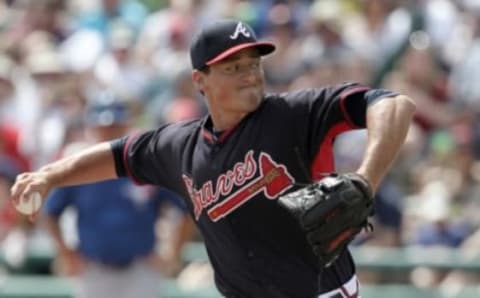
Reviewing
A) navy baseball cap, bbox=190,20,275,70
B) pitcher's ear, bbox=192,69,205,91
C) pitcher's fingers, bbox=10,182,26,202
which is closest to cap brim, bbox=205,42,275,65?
navy baseball cap, bbox=190,20,275,70

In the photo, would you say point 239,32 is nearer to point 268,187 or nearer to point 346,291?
point 268,187

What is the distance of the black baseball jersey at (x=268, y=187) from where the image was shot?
17.3ft

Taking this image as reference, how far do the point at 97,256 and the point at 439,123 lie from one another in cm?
312

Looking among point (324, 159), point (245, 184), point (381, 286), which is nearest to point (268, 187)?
point (245, 184)

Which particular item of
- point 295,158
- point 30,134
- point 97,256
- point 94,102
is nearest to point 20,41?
point 30,134

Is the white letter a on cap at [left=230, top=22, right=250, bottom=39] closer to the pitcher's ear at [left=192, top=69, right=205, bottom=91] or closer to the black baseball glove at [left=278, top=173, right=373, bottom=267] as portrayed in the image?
the pitcher's ear at [left=192, top=69, right=205, bottom=91]

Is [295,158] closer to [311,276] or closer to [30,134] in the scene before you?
[311,276]

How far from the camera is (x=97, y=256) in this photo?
9148mm

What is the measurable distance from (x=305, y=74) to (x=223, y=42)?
563 cm

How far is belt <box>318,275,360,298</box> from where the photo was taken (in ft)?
17.6

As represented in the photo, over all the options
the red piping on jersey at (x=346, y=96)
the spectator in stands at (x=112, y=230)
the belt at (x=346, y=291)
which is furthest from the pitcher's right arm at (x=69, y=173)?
the spectator in stands at (x=112, y=230)

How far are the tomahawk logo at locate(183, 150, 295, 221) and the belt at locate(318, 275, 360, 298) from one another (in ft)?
1.43

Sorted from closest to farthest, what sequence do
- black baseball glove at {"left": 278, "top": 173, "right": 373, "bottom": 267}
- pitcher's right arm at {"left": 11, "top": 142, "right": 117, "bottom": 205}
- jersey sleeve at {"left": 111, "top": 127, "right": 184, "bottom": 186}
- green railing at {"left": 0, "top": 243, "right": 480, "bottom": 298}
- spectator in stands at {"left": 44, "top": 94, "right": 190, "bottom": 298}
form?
black baseball glove at {"left": 278, "top": 173, "right": 373, "bottom": 267} < pitcher's right arm at {"left": 11, "top": 142, "right": 117, "bottom": 205} < jersey sleeve at {"left": 111, "top": 127, "right": 184, "bottom": 186} < spectator in stands at {"left": 44, "top": 94, "right": 190, "bottom": 298} < green railing at {"left": 0, "top": 243, "right": 480, "bottom": 298}

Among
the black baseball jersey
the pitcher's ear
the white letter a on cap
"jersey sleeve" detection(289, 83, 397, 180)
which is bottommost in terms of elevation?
the black baseball jersey
